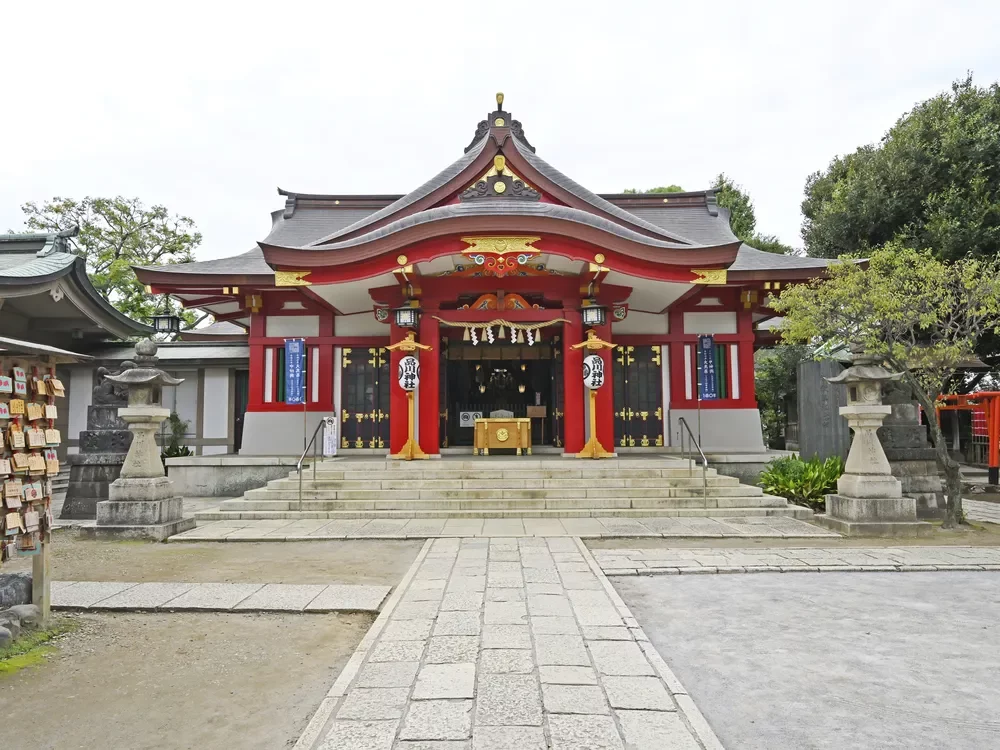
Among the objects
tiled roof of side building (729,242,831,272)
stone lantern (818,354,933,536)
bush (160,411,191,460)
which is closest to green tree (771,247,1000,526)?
stone lantern (818,354,933,536)

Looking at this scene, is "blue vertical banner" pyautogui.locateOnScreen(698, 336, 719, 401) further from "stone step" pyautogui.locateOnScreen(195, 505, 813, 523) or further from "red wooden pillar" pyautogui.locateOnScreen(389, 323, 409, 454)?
"red wooden pillar" pyautogui.locateOnScreen(389, 323, 409, 454)

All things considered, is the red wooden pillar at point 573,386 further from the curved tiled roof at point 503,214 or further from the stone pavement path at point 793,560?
the stone pavement path at point 793,560

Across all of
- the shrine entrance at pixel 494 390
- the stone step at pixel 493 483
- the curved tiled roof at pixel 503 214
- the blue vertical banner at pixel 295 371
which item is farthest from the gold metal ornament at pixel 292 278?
the shrine entrance at pixel 494 390

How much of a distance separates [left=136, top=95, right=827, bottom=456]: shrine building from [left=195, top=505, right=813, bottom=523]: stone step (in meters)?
2.83

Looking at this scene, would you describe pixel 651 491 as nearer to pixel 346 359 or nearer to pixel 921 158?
pixel 346 359

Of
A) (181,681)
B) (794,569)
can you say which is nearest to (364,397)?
(794,569)

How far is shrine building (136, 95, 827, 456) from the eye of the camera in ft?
37.2

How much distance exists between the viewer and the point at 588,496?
32.8ft

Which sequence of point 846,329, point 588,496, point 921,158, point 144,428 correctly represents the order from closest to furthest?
point 144,428 < point 846,329 < point 588,496 < point 921,158

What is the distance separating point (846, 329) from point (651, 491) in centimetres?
381

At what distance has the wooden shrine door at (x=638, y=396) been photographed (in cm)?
1388

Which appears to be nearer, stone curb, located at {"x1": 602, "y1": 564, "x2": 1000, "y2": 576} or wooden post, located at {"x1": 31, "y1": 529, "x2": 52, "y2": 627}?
wooden post, located at {"x1": 31, "y1": 529, "x2": 52, "y2": 627}

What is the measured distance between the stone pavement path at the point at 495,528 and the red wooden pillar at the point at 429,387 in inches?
118

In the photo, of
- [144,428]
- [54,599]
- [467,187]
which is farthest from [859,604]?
[467,187]
